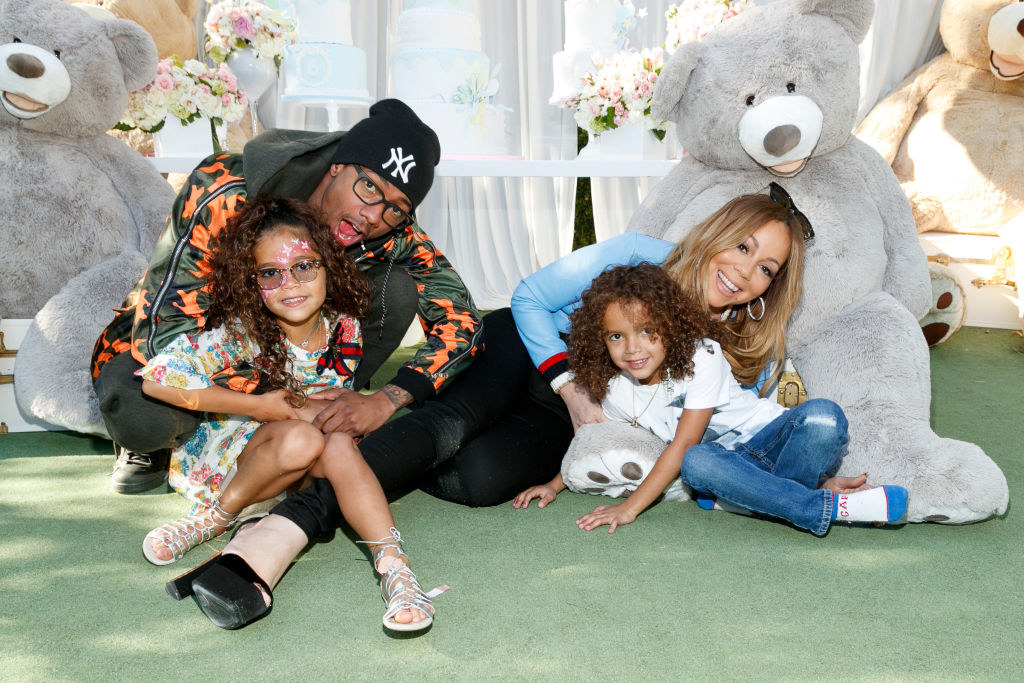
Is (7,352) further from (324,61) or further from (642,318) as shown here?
(642,318)

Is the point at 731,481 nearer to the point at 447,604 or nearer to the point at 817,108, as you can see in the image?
the point at 447,604

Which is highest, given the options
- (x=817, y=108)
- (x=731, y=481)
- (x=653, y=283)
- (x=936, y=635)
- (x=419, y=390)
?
(x=817, y=108)

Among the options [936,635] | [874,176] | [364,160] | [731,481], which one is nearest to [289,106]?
[364,160]

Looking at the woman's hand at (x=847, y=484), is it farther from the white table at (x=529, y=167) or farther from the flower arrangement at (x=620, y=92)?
the flower arrangement at (x=620, y=92)

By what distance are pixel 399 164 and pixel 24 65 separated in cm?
132

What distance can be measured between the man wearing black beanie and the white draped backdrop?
2869 mm

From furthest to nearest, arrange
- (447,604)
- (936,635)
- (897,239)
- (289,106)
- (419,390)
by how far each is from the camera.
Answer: (289,106), (897,239), (419,390), (447,604), (936,635)

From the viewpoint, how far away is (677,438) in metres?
1.99

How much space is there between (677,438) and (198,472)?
1145 mm

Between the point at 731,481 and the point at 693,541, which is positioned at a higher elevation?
the point at 731,481

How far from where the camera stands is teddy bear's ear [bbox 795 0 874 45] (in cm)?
232

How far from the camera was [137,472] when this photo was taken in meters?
2.19

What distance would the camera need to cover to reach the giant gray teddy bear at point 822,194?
2105 millimetres

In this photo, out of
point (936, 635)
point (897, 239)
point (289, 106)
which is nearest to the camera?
point (936, 635)
